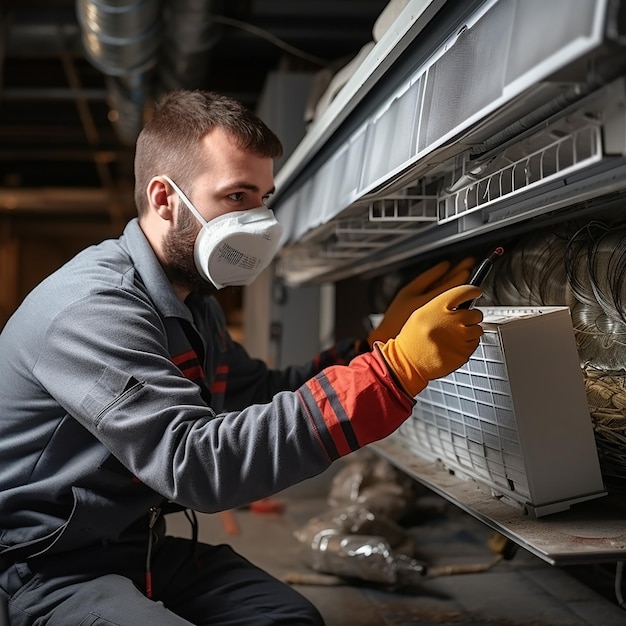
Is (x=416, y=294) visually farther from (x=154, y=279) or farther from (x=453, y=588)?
(x=453, y=588)

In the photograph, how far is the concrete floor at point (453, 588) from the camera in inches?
82.9

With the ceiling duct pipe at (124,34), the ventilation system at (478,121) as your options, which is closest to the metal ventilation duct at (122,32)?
the ceiling duct pipe at (124,34)

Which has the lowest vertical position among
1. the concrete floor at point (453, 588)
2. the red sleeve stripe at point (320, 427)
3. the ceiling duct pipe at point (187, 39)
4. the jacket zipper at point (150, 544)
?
the concrete floor at point (453, 588)

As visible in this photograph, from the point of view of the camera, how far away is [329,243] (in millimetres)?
2527

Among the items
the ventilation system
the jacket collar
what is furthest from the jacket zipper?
the ventilation system

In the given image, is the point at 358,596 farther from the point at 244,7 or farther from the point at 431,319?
the point at 244,7

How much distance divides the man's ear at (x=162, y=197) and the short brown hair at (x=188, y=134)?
0.09 feet

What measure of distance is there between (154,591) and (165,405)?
551 mm

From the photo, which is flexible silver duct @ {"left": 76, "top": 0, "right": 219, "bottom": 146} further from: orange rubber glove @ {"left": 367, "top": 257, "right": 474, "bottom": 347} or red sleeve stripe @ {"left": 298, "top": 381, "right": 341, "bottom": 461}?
red sleeve stripe @ {"left": 298, "top": 381, "right": 341, "bottom": 461}

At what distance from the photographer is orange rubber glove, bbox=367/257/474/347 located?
6.30 ft

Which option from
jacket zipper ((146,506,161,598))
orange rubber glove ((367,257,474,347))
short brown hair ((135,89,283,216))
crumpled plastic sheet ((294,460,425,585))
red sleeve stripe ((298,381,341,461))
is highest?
short brown hair ((135,89,283,216))

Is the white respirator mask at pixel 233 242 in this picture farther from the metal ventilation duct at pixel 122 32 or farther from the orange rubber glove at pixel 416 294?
the metal ventilation duct at pixel 122 32

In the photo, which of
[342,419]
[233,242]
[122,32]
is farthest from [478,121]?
[122,32]

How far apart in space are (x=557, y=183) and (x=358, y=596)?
1441 millimetres
